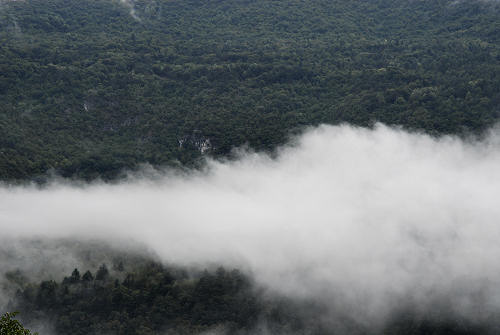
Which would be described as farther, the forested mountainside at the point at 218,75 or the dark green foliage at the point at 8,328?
the forested mountainside at the point at 218,75

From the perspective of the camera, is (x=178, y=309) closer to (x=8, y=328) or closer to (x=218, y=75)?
(x=8, y=328)

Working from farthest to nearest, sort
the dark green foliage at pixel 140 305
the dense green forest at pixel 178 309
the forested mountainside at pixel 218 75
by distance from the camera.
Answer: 1. the forested mountainside at pixel 218 75
2. the dense green forest at pixel 178 309
3. the dark green foliage at pixel 140 305

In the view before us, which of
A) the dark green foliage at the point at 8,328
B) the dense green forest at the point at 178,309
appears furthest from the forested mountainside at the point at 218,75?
the dark green foliage at the point at 8,328

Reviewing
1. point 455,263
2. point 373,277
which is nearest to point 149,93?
point 373,277

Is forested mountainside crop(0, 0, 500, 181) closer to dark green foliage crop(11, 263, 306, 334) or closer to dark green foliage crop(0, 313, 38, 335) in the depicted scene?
dark green foliage crop(11, 263, 306, 334)

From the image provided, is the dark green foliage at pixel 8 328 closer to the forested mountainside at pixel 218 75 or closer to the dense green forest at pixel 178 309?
the dense green forest at pixel 178 309

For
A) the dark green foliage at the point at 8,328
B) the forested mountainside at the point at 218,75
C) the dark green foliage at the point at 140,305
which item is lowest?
the dark green foliage at the point at 8,328

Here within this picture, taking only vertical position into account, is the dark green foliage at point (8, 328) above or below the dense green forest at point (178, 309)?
below

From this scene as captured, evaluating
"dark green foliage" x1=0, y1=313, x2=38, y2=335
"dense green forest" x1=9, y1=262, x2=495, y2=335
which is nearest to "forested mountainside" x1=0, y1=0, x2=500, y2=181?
"dense green forest" x1=9, y1=262, x2=495, y2=335
